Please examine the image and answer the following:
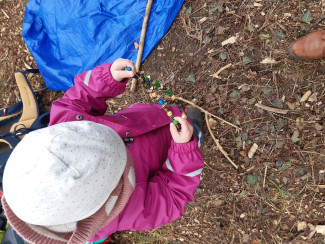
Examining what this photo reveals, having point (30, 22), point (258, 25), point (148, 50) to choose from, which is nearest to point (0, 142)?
point (30, 22)

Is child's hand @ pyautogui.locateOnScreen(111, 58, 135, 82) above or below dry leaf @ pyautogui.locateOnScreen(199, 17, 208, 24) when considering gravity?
above

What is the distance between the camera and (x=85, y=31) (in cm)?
295

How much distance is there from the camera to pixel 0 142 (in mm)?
2881

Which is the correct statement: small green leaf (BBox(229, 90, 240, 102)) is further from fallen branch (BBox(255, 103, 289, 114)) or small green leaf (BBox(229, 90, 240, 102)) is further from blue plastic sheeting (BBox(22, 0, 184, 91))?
blue plastic sheeting (BBox(22, 0, 184, 91))

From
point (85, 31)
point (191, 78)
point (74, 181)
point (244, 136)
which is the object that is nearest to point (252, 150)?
point (244, 136)

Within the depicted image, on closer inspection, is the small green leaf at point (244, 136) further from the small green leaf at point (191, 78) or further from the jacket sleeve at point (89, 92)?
the jacket sleeve at point (89, 92)

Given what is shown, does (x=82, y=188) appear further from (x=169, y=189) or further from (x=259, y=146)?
(x=259, y=146)

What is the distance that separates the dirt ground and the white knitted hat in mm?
1644

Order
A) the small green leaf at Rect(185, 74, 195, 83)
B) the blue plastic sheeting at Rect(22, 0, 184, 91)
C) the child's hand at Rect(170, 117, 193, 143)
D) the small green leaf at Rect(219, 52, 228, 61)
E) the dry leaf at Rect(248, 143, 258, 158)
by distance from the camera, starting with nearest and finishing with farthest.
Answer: the child's hand at Rect(170, 117, 193, 143) < the dry leaf at Rect(248, 143, 258, 158) < the small green leaf at Rect(219, 52, 228, 61) < the small green leaf at Rect(185, 74, 195, 83) < the blue plastic sheeting at Rect(22, 0, 184, 91)

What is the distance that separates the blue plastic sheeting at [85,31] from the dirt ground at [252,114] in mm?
205

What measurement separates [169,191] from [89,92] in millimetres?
948

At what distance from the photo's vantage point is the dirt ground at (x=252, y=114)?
7.45ft

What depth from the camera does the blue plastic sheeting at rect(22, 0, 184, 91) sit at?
2.84 m

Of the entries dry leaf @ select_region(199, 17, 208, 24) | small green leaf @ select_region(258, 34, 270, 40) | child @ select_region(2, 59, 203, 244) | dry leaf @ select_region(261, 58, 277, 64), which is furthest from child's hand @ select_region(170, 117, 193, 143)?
dry leaf @ select_region(199, 17, 208, 24)
